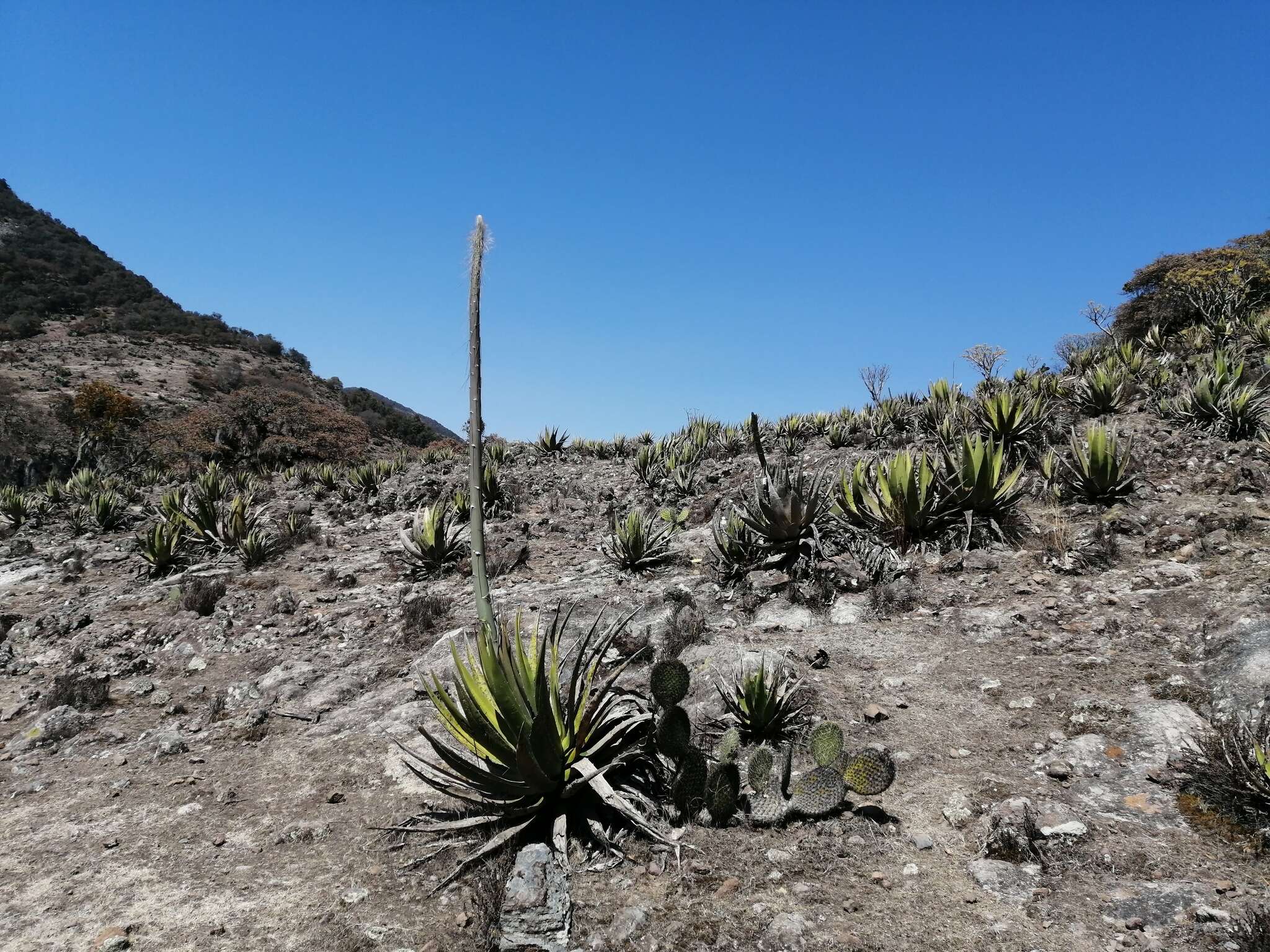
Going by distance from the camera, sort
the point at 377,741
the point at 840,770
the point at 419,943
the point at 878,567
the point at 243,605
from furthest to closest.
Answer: the point at 243,605
the point at 878,567
the point at 377,741
the point at 840,770
the point at 419,943

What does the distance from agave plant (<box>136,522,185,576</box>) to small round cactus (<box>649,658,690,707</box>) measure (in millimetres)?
9669

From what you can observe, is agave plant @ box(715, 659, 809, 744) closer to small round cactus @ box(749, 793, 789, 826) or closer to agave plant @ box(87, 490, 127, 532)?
small round cactus @ box(749, 793, 789, 826)

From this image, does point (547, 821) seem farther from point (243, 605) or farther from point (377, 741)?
point (243, 605)

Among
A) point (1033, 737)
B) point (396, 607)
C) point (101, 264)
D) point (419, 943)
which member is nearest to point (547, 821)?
point (419, 943)

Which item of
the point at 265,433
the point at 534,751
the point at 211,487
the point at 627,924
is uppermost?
the point at 265,433

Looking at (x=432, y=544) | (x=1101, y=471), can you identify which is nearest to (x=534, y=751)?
(x=432, y=544)

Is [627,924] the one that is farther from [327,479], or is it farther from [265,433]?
[265,433]

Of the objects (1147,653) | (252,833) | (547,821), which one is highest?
(1147,653)

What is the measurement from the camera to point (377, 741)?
517 centimetres

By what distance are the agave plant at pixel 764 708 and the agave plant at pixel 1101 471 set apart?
4814mm

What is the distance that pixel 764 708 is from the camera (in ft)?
13.9

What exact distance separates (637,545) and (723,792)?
4790 millimetres

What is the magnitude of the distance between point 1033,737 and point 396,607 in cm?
656

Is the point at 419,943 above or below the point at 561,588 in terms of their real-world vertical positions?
below
